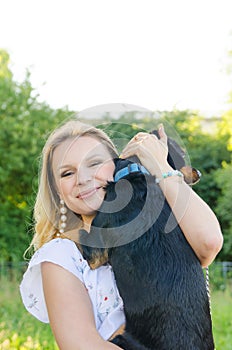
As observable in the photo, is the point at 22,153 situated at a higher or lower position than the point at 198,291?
lower

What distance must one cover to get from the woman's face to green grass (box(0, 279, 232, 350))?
3.65m

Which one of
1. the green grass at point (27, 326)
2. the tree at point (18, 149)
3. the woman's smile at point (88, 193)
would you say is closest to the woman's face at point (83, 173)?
the woman's smile at point (88, 193)

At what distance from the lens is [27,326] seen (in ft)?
23.0

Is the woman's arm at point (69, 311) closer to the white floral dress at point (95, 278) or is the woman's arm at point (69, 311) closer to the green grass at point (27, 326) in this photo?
the white floral dress at point (95, 278)

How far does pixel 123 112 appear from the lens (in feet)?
7.05

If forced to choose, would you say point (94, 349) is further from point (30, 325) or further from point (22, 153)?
point (22, 153)

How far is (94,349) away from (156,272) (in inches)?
10.5

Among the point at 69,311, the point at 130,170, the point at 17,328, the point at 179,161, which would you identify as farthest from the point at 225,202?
the point at 69,311

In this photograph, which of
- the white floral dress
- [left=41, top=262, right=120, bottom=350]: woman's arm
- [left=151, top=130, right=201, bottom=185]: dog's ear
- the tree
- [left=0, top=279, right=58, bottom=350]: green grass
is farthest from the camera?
the tree

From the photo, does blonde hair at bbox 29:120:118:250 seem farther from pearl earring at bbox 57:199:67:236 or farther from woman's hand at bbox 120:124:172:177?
woman's hand at bbox 120:124:172:177

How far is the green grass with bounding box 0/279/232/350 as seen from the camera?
579 centimetres

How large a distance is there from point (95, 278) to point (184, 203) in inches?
12.9

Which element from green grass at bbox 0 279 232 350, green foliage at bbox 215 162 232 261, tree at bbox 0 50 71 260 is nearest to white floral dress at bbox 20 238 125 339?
green grass at bbox 0 279 232 350

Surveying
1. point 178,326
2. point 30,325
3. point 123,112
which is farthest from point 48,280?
point 30,325
